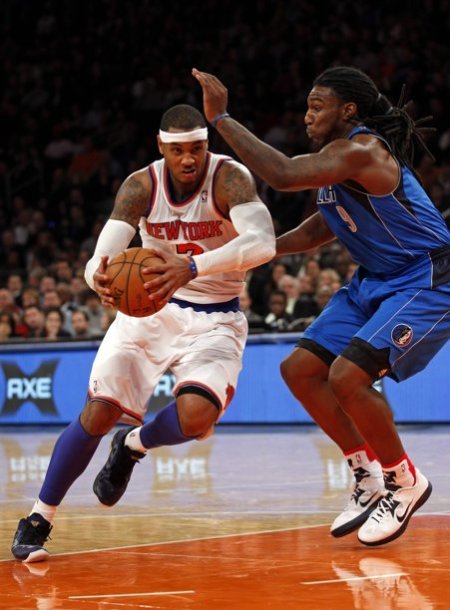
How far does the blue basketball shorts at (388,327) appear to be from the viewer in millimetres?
5562

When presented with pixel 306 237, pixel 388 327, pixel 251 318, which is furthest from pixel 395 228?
pixel 251 318

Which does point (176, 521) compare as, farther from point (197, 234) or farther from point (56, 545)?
point (197, 234)

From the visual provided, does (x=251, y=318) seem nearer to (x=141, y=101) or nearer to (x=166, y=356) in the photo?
(x=166, y=356)

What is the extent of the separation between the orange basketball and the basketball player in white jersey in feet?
0.18

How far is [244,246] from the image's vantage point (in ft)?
18.4

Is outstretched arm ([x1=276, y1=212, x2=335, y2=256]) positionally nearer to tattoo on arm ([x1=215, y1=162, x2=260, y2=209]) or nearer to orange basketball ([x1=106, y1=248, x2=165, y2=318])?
tattoo on arm ([x1=215, y1=162, x2=260, y2=209])

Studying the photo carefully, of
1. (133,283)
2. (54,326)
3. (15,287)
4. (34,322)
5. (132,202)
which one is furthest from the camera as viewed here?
(15,287)

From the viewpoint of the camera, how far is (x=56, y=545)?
19.3ft

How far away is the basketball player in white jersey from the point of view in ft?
18.4


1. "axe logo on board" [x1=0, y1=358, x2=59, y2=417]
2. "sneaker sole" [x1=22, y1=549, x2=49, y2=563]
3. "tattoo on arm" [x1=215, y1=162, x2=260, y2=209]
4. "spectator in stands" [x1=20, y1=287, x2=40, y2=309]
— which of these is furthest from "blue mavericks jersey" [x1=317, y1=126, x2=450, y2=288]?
"spectator in stands" [x1=20, y1=287, x2=40, y2=309]

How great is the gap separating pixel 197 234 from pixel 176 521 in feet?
5.57

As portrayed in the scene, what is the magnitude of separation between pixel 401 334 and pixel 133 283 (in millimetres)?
1299

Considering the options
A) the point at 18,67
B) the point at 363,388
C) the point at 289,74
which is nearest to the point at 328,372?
the point at 363,388

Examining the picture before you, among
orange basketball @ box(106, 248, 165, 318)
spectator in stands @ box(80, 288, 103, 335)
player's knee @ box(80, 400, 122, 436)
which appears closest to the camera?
orange basketball @ box(106, 248, 165, 318)
